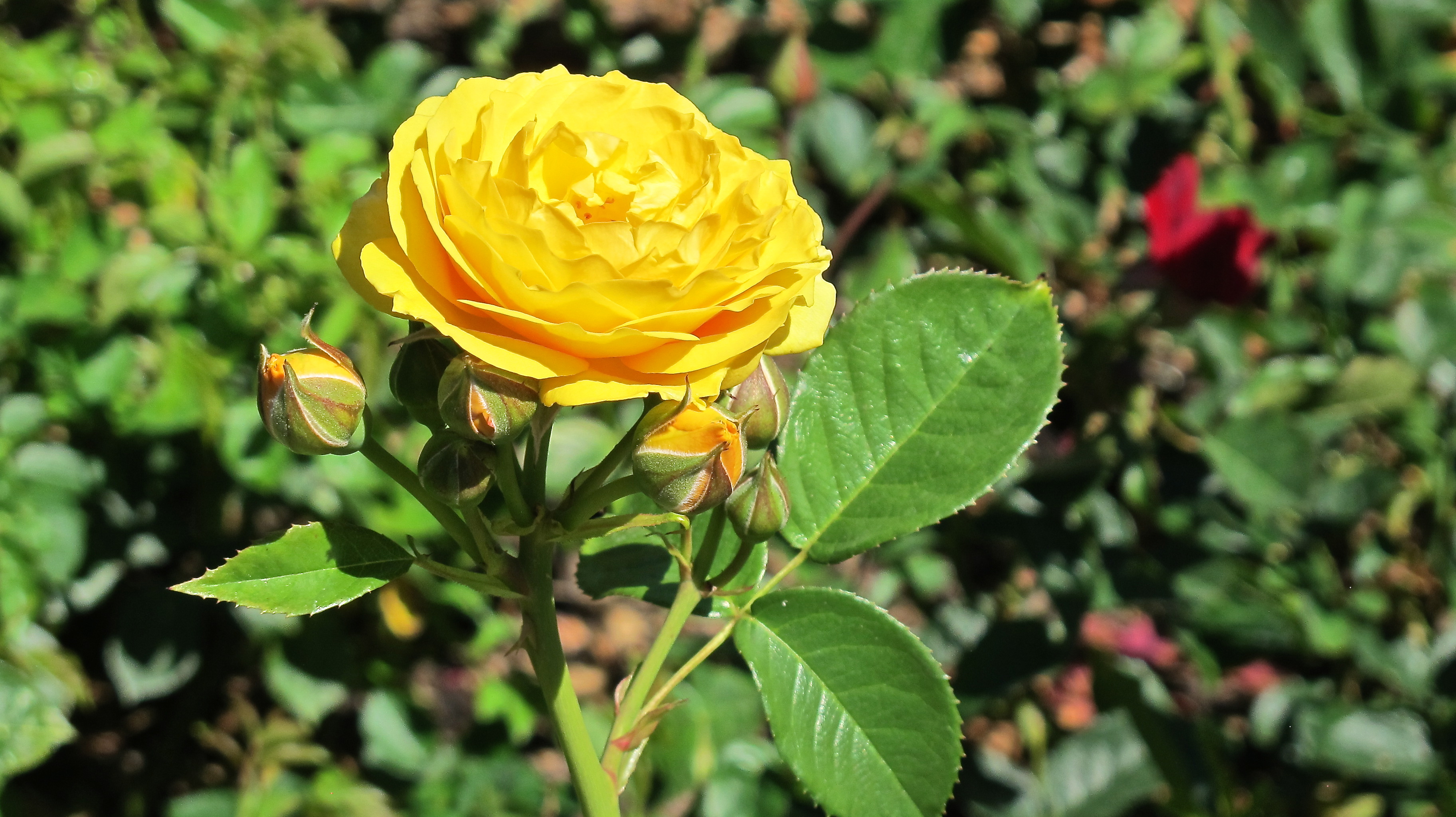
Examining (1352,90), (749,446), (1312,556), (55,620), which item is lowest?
(1312,556)

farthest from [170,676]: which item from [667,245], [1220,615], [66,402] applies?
[1220,615]

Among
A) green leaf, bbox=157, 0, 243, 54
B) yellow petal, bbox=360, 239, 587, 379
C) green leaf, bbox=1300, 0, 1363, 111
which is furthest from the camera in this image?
green leaf, bbox=1300, 0, 1363, 111

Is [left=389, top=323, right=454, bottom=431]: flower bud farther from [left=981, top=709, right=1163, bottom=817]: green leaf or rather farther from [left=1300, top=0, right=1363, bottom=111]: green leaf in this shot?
[left=1300, top=0, right=1363, bottom=111]: green leaf

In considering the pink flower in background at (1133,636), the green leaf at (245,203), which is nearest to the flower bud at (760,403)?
the green leaf at (245,203)

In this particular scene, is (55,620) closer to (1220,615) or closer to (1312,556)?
(1220,615)

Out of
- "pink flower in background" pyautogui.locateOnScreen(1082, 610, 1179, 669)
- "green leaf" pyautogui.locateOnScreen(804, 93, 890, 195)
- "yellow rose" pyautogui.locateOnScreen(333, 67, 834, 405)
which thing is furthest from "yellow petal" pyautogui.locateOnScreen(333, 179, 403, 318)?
"pink flower in background" pyautogui.locateOnScreen(1082, 610, 1179, 669)

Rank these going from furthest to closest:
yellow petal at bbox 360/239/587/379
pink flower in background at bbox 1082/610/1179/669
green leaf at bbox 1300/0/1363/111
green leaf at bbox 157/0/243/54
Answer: pink flower in background at bbox 1082/610/1179/669, green leaf at bbox 1300/0/1363/111, green leaf at bbox 157/0/243/54, yellow petal at bbox 360/239/587/379

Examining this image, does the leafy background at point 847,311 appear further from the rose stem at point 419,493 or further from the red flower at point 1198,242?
the rose stem at point 419,493
